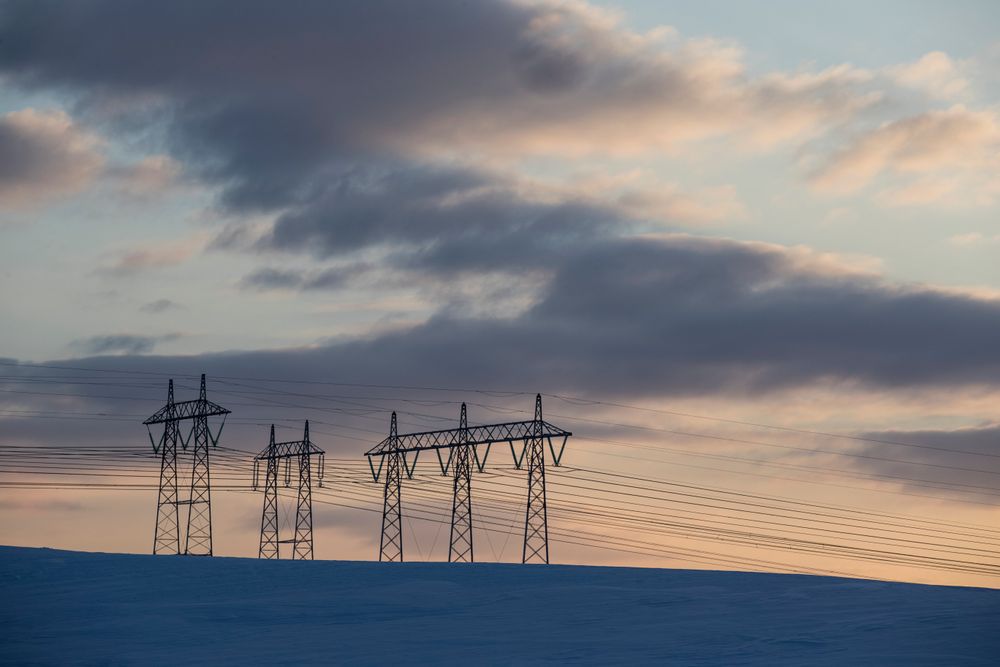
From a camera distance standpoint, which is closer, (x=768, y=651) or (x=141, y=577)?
(x=768, y=651)

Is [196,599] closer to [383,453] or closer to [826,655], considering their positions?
[826,655]

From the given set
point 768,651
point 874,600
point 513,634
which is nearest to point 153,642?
point 513,634

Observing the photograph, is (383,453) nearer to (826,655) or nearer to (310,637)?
(310,637)

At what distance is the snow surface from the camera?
3084cm

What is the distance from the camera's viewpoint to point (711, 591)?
40.8 meters

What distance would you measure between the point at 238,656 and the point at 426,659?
4.90 meters

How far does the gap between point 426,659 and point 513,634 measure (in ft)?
12.4

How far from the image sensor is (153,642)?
108 ft

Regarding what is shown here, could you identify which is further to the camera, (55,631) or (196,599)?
(196,599)

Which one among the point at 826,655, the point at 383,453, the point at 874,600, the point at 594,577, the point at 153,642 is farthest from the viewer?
the point at 383,453

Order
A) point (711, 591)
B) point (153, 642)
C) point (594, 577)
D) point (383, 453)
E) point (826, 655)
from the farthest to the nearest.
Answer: point (383, 453)
point (594, 577)
point (711, 591)
point (153, 642)
point (826, 655)

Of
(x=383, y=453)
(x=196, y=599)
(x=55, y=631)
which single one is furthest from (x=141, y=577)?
(x=383, y=453)

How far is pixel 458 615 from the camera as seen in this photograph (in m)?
37.0

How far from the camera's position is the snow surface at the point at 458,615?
30.8 m
